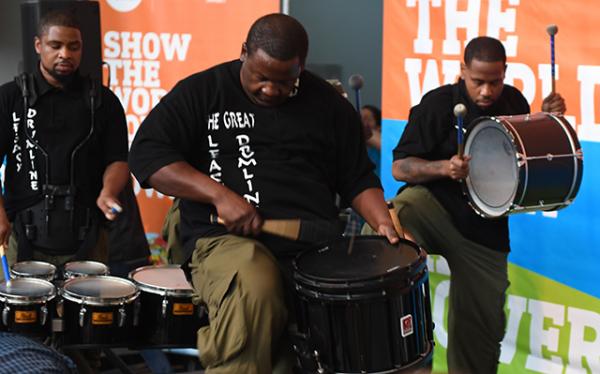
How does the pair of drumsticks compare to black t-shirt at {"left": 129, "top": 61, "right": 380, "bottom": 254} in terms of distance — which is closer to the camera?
black t-shirt at {"left": 129, "top": 61, "right": 380, "bottom": 254}

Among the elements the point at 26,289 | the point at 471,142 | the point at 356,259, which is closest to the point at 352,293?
the point at 356,259

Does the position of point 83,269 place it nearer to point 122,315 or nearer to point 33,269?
point 33,269

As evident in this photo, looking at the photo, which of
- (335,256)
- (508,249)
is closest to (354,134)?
(335,256)

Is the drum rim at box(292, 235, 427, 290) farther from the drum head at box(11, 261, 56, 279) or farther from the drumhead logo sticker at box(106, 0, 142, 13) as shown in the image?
the drumhead logo sticker at box(106, 0, 142, 13)

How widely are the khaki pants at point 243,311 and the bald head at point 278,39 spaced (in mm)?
711

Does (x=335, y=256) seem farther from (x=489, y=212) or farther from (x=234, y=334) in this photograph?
(x=489, y=212)

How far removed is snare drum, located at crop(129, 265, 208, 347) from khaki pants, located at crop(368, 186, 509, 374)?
124 centimetres

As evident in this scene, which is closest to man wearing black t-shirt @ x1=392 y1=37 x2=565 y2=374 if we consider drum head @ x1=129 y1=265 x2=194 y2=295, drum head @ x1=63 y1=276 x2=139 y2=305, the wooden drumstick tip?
the wooden drumstick tip

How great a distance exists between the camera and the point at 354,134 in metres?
4.50

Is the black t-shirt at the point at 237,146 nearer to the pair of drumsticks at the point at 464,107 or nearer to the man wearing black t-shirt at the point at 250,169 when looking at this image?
the man wearing black t-shirt at the point at 250,169

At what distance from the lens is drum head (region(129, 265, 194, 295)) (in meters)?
4.95

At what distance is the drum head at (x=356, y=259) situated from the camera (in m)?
3.86

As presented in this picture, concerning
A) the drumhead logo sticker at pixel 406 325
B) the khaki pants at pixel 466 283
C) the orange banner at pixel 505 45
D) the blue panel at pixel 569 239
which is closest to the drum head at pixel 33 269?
the khaki pants at pixel 466 283

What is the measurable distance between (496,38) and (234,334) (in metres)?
2.67
